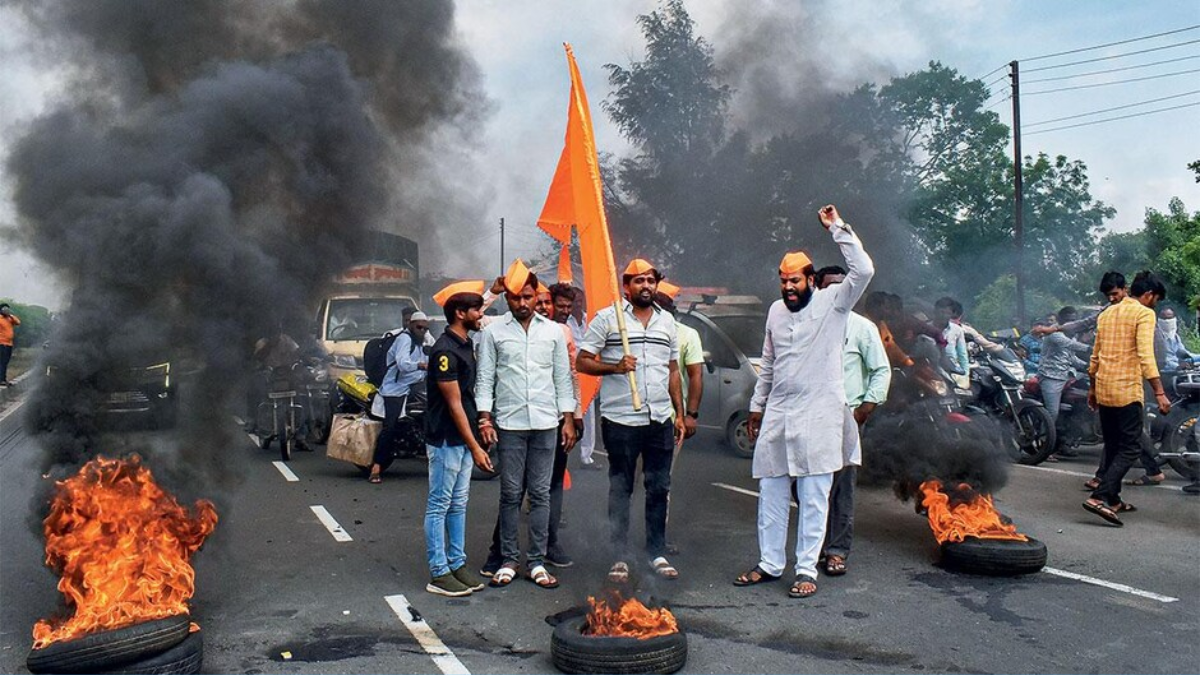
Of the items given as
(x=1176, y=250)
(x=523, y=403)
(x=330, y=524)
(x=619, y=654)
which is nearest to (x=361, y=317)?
(x=330, y=524)

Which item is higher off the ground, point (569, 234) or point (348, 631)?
point (569, 234)

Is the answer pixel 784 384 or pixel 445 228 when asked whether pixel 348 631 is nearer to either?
pixel 784 384

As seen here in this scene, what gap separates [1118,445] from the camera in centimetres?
743

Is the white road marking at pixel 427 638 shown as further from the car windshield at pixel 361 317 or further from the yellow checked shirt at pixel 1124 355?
the car windshield at pixel 361 317

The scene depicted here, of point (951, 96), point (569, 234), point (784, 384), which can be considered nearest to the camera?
point (784, 384)

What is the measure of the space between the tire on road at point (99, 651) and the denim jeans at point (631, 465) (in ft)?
8.60

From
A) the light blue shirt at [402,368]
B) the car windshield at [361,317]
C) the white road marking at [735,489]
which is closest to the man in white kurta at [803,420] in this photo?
the white road marking at [735,489]

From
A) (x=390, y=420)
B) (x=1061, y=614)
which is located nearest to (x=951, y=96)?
(x=390, y=420)

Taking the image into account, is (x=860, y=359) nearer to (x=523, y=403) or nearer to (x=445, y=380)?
(x=523, y=403)

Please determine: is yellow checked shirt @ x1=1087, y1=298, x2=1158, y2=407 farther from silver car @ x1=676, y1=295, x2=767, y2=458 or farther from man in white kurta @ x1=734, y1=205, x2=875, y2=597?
silver car @ x1=676, y1=295, x2=767, y2=458

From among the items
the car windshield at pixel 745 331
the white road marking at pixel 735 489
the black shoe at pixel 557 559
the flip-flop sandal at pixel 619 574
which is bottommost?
the black shoe at pixel 557 559

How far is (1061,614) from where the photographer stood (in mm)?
5180

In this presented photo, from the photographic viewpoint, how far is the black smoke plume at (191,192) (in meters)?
4.93

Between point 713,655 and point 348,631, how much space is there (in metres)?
1.83
